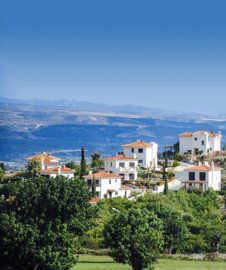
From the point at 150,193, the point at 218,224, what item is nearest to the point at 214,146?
the point at 150,193

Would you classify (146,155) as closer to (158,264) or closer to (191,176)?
(191,176)

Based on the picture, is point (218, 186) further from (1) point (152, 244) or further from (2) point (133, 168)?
(1) point (152, 244)

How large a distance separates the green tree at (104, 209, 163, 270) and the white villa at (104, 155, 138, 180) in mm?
29733

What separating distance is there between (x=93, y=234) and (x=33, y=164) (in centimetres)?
2207

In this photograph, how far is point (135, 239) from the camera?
40500mm

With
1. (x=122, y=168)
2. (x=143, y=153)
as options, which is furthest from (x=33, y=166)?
(x=143, y=153)

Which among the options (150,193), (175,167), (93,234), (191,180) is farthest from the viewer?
(175,167)

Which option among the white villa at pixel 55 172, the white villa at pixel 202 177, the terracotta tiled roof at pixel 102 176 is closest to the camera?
the terracotta tiled roof at pixel 102 176

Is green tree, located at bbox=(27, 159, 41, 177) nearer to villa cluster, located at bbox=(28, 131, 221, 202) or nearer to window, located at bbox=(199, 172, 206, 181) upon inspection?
villa cluster, located at bbox=(28, 131, 221, 202)

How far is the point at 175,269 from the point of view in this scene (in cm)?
4138

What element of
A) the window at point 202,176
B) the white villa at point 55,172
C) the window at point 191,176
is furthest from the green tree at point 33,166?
the window at point 202,176

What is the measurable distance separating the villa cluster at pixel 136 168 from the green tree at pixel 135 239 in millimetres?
22886

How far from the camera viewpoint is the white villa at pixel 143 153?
7850 centimetres

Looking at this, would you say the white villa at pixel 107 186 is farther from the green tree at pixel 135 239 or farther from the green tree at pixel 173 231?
the green tree at pixel 135 239
